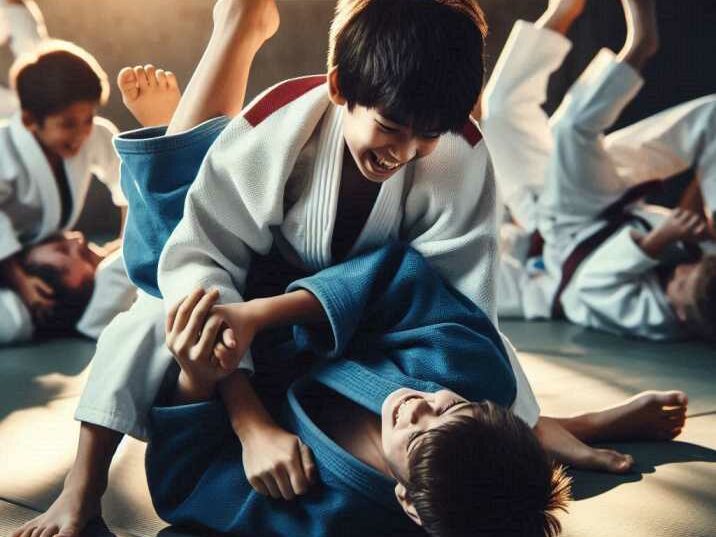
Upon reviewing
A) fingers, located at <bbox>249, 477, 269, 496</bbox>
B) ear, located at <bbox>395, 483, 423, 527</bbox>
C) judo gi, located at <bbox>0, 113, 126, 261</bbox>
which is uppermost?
ear, located at <bbox>395, 483, 423, 527</bbox>

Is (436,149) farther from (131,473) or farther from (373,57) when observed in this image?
(131,473)

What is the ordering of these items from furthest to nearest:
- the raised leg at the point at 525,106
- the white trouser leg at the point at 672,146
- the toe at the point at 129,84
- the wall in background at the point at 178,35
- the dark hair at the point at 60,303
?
the wall in background at the point at 178,35
the raised leg at the point at 525,106
the white trouser leg at the point at 672,146
the dark hair at the point at 60,303
the toe at the point at 129,84

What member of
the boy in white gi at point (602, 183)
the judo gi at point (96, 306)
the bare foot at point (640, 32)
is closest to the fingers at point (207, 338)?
the judo gi at point (96, 306)

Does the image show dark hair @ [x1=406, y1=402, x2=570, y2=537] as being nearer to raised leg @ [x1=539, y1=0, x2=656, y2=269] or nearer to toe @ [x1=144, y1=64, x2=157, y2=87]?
toe @ [x1=144, y1=64, x2=157, y2=87]

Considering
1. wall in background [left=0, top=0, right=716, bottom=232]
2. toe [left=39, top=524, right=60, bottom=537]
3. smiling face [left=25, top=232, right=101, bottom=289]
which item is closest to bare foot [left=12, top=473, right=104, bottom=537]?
toe [left=39, top=524, right=60, bottom=537]

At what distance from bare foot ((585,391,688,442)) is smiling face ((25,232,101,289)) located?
172 cm

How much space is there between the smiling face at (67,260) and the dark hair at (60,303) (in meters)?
0.01

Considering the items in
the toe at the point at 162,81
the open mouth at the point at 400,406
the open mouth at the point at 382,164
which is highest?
the open mouth at the point at 382,164

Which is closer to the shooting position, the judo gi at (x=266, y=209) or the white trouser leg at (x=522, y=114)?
the judo gi at (x=266, y=209)

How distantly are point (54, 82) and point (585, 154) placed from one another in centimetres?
174

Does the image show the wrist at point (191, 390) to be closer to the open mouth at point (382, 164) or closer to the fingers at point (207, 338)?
the fingers at point (207, 338)

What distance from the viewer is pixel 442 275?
4.64 ft

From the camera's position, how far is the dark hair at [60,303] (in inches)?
107

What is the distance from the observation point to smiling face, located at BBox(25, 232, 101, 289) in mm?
2791
